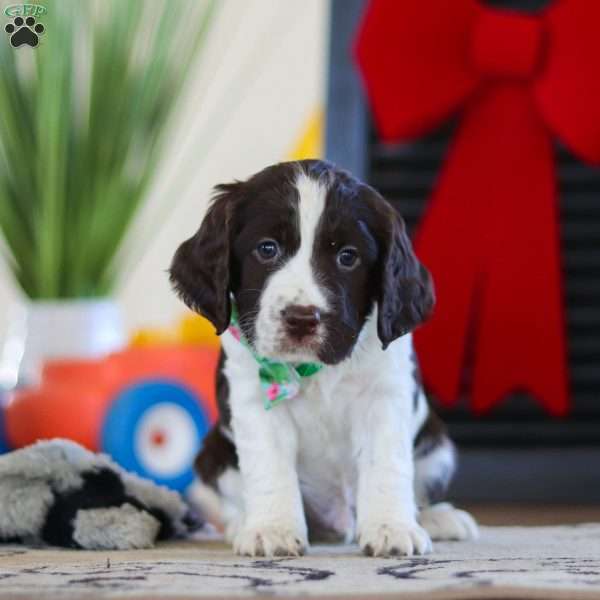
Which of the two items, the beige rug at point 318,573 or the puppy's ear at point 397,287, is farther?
the puppy's ear at point 397,287

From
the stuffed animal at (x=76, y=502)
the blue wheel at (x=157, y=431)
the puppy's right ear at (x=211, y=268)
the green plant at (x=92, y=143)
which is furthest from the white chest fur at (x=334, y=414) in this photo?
the green plant at (x=92, y=143)

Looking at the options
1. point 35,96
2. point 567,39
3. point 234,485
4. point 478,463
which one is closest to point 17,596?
point 234,485

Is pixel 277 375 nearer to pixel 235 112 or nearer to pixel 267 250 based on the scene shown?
pixel 267 250

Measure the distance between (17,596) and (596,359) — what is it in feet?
6.91

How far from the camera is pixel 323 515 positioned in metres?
2.36

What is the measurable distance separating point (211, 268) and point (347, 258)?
0.78ft

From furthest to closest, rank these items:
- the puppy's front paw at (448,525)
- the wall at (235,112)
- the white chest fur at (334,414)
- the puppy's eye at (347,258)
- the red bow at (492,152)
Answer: the wall at (235,112)
the red bow at (492,152)
the puppy's front paw at (448,525)
the white chest fur at (334,414)
the puppy's eye at (347,258)

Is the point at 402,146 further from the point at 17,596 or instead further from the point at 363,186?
the point at 17,596

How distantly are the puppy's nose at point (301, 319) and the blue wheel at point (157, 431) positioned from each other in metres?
1.51

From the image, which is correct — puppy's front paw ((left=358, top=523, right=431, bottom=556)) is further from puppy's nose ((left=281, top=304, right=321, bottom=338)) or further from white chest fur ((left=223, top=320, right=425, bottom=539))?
puppy's nose ((left=281, top=304, right=321, bottom=338))

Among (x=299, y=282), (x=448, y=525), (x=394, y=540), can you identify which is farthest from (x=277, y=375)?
(x=448, y=525)

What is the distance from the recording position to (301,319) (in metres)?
1.95

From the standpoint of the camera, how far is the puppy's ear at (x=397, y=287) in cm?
209

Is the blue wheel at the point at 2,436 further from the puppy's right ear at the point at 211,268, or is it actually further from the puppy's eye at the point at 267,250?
the puppy's eye at the point at 267,250
